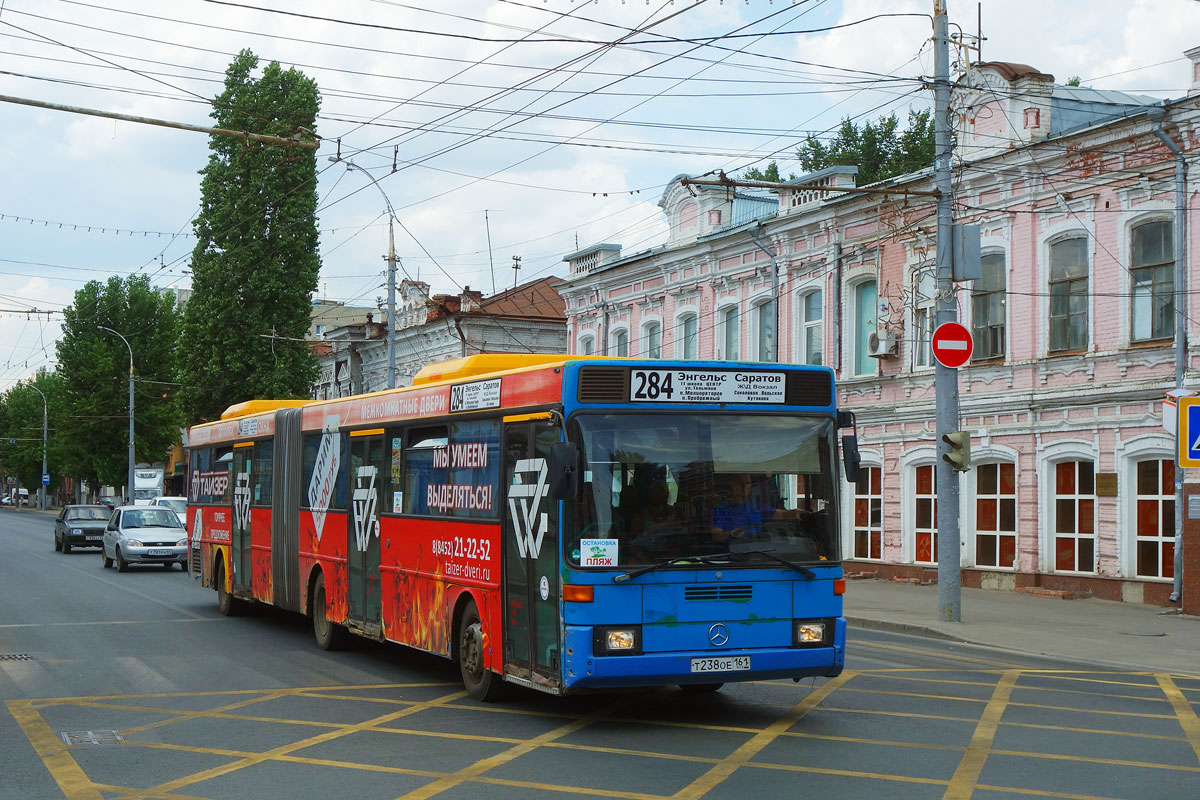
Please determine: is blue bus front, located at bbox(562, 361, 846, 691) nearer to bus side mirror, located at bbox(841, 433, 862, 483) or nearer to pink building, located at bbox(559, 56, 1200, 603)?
bus side mirror, located at bbox(841, 433, 862, 483)

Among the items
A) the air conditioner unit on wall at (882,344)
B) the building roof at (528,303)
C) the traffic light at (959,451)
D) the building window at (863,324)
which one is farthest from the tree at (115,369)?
the traffic light at (959,451)

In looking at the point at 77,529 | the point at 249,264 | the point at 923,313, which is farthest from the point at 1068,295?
the point at 249,264

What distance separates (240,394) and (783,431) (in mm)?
43691

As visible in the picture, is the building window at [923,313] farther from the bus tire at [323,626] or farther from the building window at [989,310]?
the bus tire at [323,626]

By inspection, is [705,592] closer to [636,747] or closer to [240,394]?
[636,747]

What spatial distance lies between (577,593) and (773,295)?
23638 millimetres

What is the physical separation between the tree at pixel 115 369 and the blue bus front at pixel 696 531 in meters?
70.1

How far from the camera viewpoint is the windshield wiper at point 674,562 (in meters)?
9.98

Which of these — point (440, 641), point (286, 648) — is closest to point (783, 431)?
point (440, 641)

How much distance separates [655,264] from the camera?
1495 inches

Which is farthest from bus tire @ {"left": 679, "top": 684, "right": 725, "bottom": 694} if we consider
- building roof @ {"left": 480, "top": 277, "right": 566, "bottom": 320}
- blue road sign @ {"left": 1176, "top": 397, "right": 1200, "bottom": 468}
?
building roof @ {"left": 480, "top": 277, "right": 566, "bottom": 320}

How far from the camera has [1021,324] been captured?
2569 centimetres

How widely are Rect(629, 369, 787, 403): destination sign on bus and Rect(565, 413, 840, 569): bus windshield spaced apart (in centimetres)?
15

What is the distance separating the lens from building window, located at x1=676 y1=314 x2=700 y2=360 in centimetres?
3631
